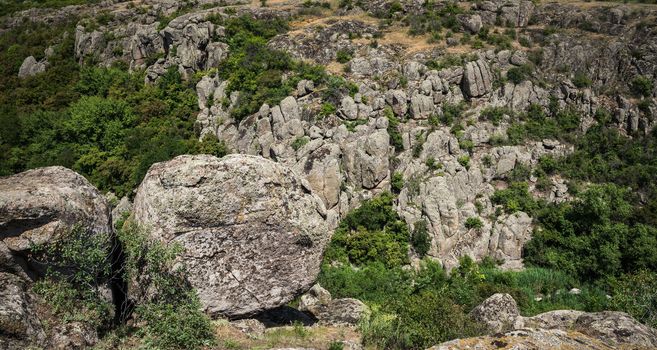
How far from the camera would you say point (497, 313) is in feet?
50.5

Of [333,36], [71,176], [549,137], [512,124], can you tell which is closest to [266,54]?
[333,36]

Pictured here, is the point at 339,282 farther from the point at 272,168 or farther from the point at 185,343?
the point at 185,343

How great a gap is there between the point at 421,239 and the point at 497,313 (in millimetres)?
12851

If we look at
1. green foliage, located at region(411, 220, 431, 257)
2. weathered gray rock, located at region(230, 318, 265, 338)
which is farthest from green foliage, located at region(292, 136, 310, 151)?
weathered gray rock, located at region(230, 318, 265, 338)

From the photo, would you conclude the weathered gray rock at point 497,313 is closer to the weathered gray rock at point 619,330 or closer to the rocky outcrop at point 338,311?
the weathered gray rock at point 619,330

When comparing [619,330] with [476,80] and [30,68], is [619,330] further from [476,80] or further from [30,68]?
[30,68]

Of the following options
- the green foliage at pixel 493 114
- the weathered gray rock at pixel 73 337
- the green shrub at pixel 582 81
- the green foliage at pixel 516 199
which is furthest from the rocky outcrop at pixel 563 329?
the green shrub at pixel 582 81

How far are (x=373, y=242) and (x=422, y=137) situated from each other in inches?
375

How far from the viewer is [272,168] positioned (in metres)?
12.5

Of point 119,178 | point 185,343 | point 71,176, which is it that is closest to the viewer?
point 185,343

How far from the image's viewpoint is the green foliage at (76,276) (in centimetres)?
916

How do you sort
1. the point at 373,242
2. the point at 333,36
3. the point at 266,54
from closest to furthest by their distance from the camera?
the point at 373,242
the point at 266,54
the point at 333,36

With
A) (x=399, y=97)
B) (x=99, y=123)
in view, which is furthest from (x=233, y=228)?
(x=99, y=123)

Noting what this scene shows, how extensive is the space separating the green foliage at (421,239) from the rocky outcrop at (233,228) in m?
17.2
